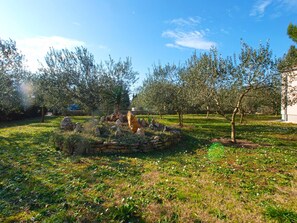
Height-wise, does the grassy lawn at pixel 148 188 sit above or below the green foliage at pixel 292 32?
below

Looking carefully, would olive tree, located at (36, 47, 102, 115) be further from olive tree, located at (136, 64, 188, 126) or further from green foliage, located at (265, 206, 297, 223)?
green foliage, located at (265, 206, 297, 223)

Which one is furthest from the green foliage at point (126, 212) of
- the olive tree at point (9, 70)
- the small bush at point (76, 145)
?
the olive tree at point (9, 70)

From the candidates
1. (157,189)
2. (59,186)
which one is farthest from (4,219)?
(157,189)

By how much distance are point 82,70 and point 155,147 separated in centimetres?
752

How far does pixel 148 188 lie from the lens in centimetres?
432

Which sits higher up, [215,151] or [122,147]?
[122,147]

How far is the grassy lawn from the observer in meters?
3.28

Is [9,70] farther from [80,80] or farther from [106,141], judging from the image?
[106,141]

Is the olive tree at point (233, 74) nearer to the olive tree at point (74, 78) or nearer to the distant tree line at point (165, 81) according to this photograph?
the distant tree line at point (165, 81)

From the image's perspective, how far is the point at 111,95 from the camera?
12688 mm

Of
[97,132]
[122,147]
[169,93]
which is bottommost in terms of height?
[122,147]

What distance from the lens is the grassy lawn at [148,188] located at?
328 centimetres

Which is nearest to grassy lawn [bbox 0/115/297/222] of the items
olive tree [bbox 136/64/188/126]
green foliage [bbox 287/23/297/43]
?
olive tree [bbox 136/64/188/126]

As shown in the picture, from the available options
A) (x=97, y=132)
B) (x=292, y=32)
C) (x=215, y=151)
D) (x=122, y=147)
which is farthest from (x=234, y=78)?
(x=292, y=32)
